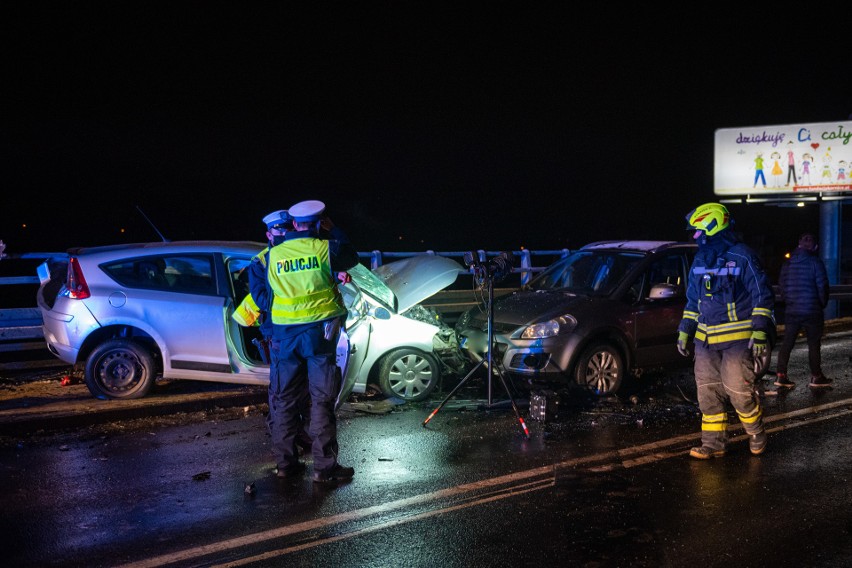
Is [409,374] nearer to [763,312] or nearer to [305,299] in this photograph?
[305,299]

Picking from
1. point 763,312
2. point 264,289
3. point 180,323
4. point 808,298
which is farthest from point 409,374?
point 808,298

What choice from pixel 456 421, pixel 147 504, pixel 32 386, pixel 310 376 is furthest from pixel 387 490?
pixel 32 386

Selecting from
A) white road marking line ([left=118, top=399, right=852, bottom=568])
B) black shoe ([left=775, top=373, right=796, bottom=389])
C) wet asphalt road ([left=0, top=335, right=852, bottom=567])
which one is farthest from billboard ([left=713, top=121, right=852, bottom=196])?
white road marking line ([left=118, top=399, right=852, bottom=568])

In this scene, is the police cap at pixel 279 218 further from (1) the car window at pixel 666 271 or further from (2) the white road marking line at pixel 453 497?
(1) the car window at pixel 666 271

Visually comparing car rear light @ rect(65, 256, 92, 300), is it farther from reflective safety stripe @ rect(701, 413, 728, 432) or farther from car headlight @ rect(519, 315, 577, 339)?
reflective safety stripe @ rect(701, 413, 728, 432)

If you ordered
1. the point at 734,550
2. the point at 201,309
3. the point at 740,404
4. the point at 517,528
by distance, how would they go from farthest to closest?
the point at 201,309 < the point at 740,404 < the point at 517,528 < the point at 734,550

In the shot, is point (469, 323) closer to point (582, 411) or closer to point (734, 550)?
point (582, 411)

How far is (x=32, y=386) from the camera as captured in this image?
8.68 m

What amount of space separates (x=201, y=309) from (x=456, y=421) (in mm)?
2810

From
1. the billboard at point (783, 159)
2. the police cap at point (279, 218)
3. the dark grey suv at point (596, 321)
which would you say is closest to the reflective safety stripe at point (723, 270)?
the dark grey suv at point (596, 321)

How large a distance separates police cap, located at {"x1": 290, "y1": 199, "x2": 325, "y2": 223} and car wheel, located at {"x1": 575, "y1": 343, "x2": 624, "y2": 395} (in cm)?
359

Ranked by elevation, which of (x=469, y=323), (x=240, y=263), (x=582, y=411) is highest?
(x=240, y=263)

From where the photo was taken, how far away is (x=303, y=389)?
221 inches

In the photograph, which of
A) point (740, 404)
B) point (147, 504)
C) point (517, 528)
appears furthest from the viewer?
point (740, 404)
